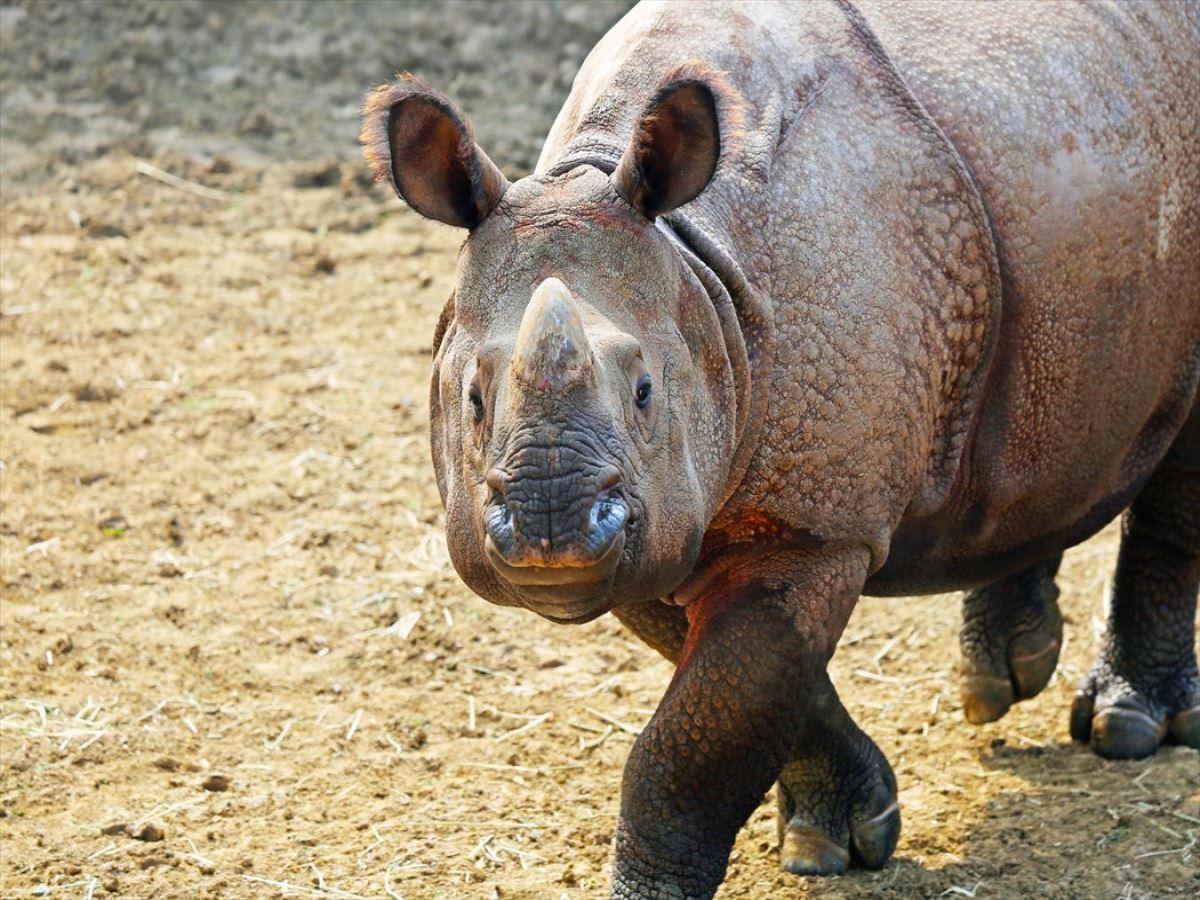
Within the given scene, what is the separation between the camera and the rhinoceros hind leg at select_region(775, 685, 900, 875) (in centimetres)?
575

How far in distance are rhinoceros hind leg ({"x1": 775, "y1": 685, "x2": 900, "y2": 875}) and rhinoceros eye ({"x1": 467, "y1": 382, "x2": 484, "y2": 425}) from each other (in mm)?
1680

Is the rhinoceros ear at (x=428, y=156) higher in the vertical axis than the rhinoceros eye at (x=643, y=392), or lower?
higher

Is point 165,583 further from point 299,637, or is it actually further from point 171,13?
point 171,13

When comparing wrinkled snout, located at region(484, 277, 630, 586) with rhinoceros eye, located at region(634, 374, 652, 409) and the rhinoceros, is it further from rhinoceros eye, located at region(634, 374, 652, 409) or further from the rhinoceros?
rhinoceros eye, located at region(634, 374, 652, 409)

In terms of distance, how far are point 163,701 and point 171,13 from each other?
7.21 m

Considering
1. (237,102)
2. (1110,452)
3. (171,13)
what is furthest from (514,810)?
(171,13)

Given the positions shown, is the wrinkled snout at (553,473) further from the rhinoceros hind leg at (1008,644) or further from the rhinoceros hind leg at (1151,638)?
the rhinoceros hind leg at (1151,638)

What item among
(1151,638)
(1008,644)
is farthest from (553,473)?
(1151,638)

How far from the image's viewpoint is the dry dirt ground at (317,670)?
591 cm

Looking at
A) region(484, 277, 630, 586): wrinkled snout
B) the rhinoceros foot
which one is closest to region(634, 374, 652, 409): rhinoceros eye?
region(484, 277, 630, 586): wrinkled snout

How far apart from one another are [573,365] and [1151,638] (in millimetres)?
3232

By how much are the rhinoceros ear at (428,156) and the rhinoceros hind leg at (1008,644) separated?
2727mm

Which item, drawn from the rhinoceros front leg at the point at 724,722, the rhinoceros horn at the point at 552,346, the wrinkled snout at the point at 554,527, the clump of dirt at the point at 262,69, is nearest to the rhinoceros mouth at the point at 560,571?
the wrinkled snout at the point at 554,527

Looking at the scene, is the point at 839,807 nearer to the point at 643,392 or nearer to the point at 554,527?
the point at 643,392
